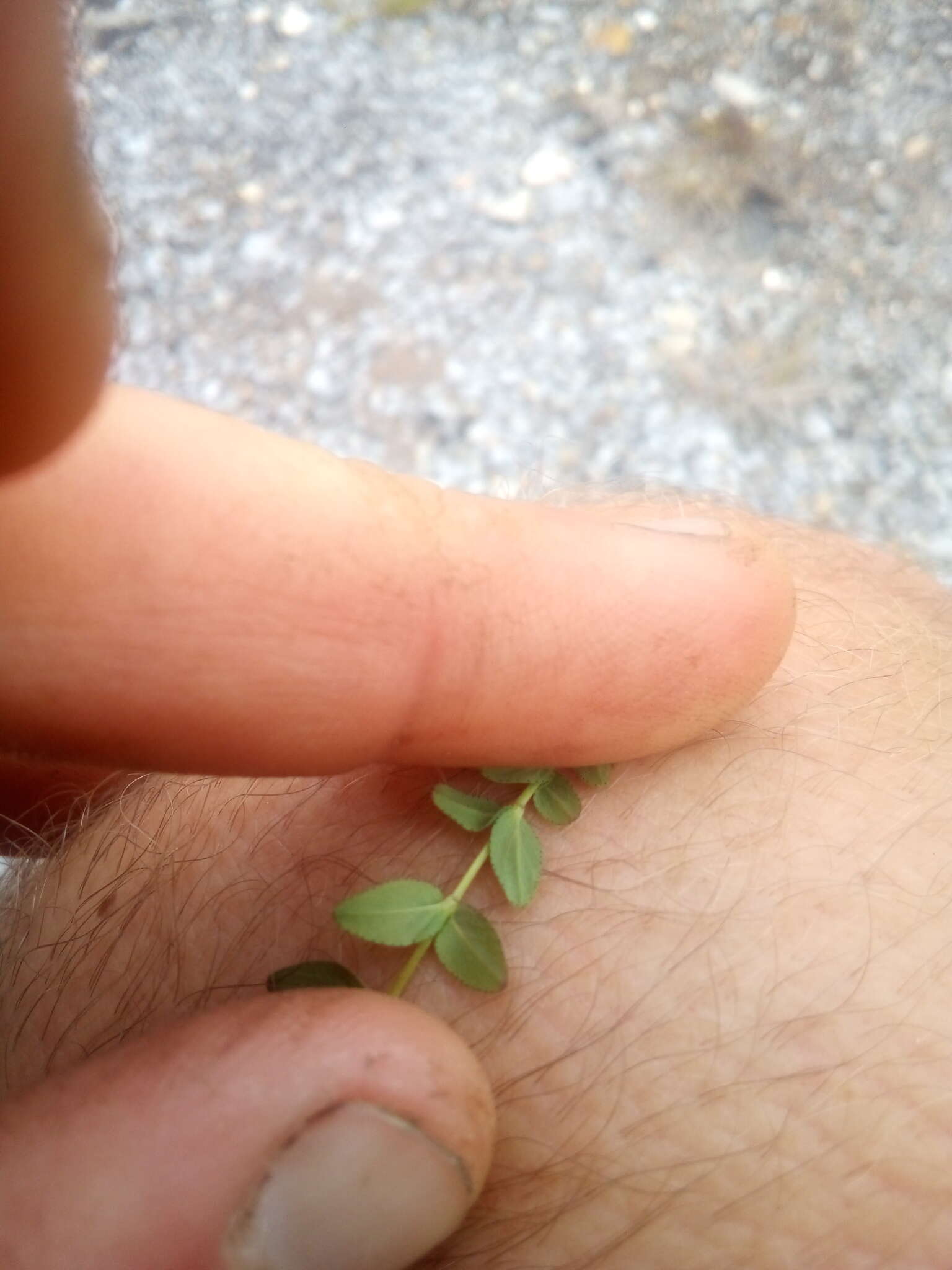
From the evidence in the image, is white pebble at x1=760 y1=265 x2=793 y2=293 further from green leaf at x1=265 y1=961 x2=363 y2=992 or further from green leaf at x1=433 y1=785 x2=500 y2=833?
green leaf at x1=265 y1=961 x2=363 y2=992

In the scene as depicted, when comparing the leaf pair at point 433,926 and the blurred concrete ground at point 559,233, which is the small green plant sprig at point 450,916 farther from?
the blurred concrete ground at point 559,233

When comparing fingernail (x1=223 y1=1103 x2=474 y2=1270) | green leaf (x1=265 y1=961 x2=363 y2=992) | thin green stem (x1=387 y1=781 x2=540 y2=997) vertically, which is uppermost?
thin green stem (x1=387 y1=781 x2=540 y2=997)

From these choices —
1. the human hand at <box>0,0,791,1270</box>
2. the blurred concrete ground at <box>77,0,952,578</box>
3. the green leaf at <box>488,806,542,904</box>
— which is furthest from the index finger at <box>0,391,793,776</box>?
the blurred concrete ground at <box>77,0,952,578</box>

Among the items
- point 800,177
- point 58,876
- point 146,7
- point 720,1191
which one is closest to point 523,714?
point 720,1191

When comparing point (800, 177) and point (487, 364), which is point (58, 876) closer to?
point (487, 364)


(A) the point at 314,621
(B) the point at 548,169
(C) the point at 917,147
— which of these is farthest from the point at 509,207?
(A) the point at 314,621

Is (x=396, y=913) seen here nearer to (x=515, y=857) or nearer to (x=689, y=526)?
(x=515, y=857)

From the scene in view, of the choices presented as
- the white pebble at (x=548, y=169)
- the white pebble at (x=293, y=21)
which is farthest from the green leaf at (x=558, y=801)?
the white pebble at (x=293, y=21)
